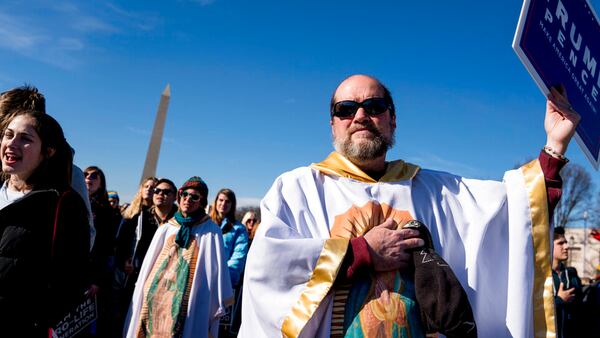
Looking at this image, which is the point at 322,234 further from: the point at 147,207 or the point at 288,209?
the point at 147,207

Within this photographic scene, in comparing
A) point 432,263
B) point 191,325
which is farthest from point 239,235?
point 432,263

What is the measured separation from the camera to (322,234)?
2.45 metres

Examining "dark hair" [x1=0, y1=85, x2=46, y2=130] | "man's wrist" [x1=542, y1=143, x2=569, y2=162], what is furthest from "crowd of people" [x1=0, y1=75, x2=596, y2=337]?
"dark hair" [x1=0, y1=85, x2=46, y2=130]

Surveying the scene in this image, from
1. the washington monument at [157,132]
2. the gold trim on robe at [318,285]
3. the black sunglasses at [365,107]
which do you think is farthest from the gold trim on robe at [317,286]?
the washington monument at [157,132]

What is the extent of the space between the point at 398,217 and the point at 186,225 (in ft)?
11.2

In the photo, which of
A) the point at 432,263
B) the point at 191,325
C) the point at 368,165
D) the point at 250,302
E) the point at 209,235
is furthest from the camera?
the point at 209,235

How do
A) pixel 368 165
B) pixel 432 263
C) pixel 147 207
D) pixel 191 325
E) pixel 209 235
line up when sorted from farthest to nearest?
pixel 147 207, pixel 209 235, pixel 191 325, pixel 368 165, pixel 432 263

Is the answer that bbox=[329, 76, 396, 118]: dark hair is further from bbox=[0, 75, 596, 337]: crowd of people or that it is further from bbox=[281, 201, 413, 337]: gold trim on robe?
bbox=[281, 201, 413, 337]: gold trim on robe

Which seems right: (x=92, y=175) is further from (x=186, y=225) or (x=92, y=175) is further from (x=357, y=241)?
(x=357, y=241)

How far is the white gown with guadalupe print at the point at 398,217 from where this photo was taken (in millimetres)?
2289

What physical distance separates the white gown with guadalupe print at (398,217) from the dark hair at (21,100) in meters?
1.99

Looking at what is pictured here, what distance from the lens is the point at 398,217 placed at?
2471 mm

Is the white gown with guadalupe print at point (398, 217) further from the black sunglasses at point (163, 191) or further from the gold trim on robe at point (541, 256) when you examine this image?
the black sunglasses at point (163, 191)

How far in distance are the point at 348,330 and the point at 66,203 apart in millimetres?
1542
